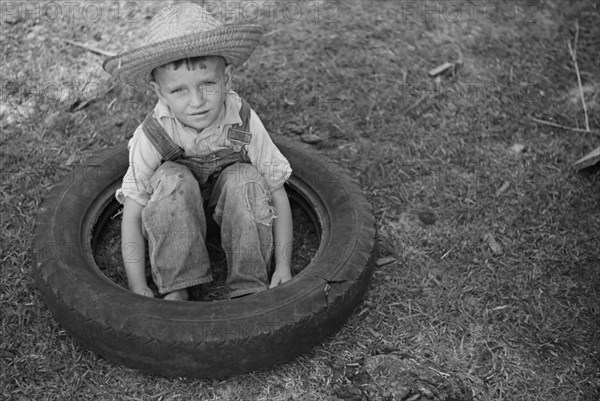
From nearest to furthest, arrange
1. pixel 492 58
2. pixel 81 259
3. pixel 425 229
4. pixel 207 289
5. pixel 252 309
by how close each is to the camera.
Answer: pixel 252 309 → pixel 81 259 → pixel 207 289 → pixel 425 229 → pixel 492 58

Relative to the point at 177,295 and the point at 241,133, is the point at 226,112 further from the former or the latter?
the point at 177,295

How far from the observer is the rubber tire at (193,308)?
2.61 metres

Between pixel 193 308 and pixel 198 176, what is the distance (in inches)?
29.3

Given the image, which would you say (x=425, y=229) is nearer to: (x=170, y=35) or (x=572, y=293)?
(x=572, y=293)

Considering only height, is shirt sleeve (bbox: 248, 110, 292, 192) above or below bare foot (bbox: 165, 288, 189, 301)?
above

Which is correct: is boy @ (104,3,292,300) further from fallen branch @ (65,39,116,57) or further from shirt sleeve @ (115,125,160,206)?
fallen branch @ (65,39,116,57)

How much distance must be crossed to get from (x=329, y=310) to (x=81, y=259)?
1127 millimetres

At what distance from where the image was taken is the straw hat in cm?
260

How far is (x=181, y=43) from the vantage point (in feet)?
8.49

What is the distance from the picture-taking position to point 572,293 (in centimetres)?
329

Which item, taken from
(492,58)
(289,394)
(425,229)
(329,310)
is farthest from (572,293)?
(492,58)

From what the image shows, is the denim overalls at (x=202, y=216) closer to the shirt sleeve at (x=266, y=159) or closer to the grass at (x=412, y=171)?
the shirt sleeve at (x=266, y=159)

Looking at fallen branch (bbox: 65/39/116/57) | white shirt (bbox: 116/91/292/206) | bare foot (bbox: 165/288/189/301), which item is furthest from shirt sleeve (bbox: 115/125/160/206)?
fallen branch (bbox: 65/39/116/57)

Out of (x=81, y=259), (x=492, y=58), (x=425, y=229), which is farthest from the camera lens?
(x=492, y=58)
